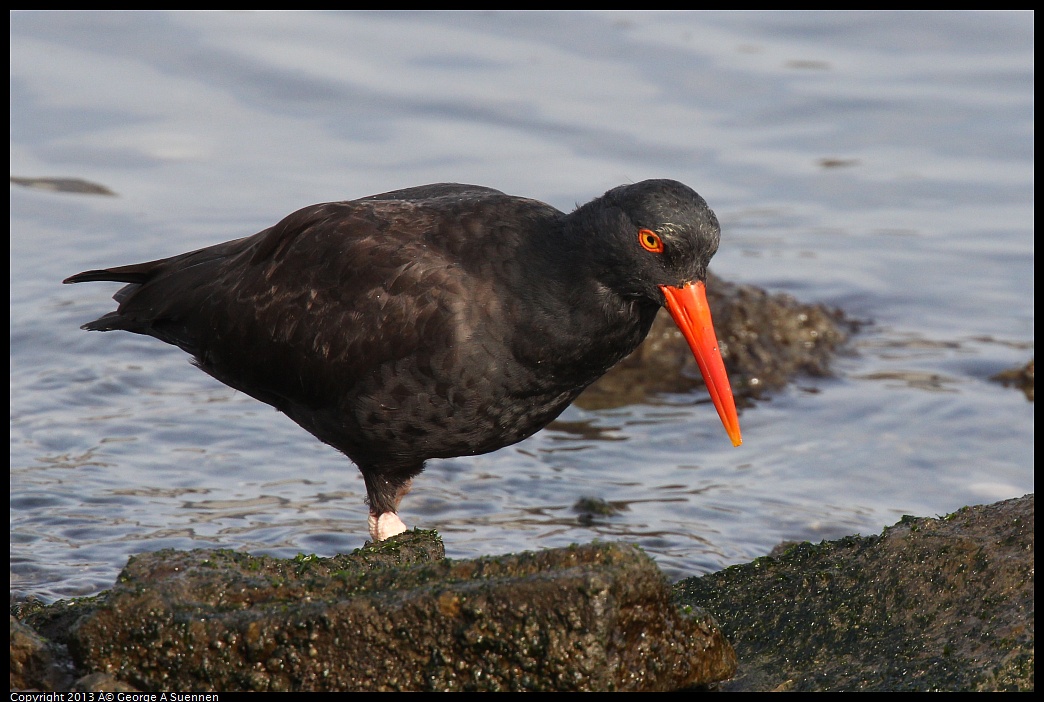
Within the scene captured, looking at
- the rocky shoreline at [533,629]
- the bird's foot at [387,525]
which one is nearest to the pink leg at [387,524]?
the bird's foot at [387,525]

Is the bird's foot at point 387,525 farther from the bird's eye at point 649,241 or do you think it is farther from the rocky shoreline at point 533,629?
the bird's eye at point 649,241

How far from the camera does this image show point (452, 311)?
16.2 feet

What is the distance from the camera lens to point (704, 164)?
11.1m

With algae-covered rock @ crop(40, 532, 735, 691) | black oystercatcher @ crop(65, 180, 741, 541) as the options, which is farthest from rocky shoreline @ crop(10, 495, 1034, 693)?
black oystercatcher @ crop(65, 180, 741, 541)

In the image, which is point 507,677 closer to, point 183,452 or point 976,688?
point 976,688

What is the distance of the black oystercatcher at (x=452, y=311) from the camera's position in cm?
481

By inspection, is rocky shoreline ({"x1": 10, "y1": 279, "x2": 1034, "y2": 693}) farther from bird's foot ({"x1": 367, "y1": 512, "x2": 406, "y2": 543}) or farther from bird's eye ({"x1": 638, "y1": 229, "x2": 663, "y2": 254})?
bird's foot ({"x1": 367, "y1": 512, "x2": 406, "y2": 543})

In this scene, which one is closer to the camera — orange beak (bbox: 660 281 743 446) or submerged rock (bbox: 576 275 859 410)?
orange beak (bbox: 660 281 743 446)

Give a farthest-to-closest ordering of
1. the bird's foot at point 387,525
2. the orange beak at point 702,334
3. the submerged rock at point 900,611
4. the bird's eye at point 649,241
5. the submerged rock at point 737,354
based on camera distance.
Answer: the submerged rock at point 737,354 < the bird's foot at point 387,525 < the orange beak at point 702,334 < the bird's eye at point 649,241 < the submerged rock at point 900,611

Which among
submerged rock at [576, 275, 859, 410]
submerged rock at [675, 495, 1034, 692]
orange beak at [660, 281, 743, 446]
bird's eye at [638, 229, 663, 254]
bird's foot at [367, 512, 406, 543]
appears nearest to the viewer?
submerged rock at [675, 495, 1034, 692]

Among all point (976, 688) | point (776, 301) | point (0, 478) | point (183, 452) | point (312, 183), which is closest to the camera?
point (976, 688)

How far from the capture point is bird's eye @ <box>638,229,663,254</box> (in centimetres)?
470

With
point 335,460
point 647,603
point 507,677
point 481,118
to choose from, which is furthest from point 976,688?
point 481,118

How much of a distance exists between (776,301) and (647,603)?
5.53 m
